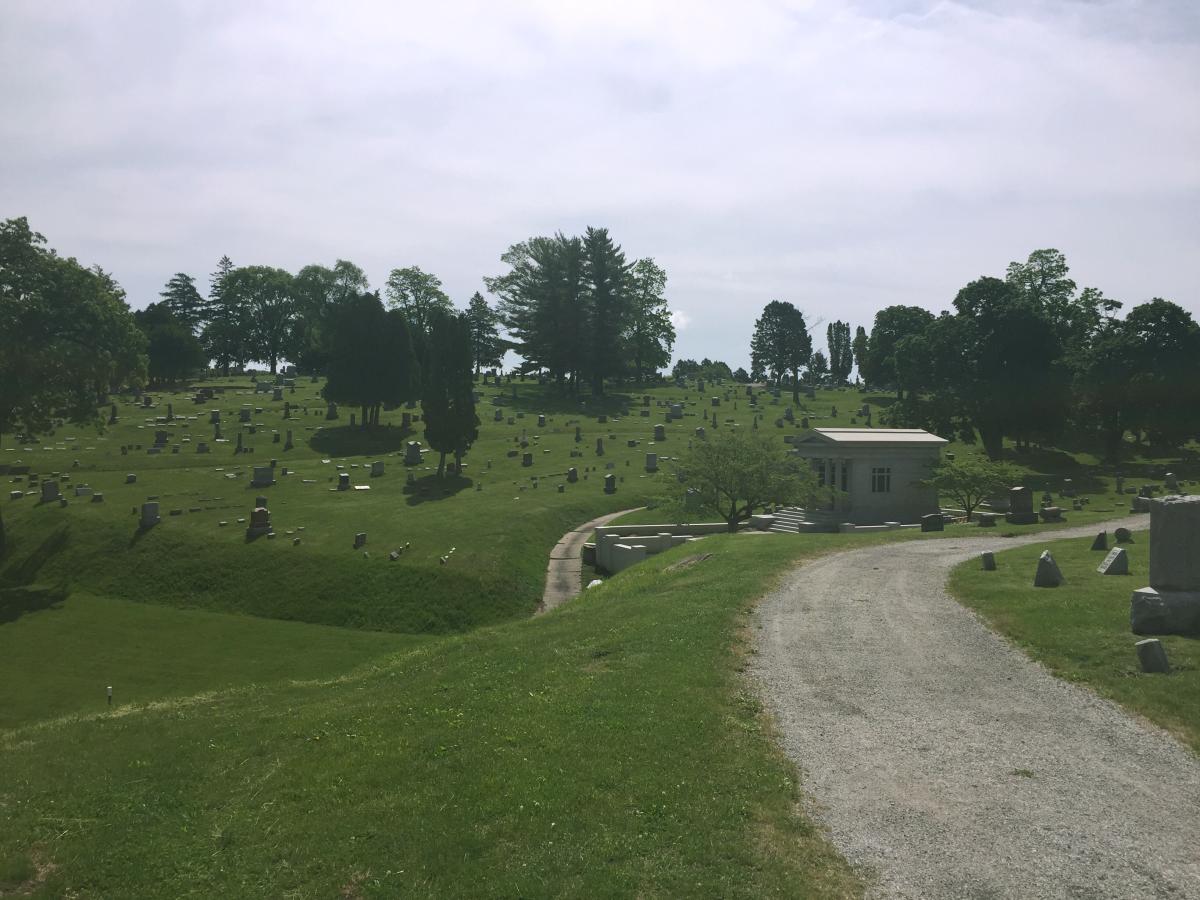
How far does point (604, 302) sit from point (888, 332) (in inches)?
1430

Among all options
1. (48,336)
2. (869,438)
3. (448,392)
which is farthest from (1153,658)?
(48,336)

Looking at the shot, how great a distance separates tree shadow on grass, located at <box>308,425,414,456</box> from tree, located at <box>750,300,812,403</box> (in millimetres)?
68123

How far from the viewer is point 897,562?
89.7 ft

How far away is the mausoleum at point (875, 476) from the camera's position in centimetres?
4578

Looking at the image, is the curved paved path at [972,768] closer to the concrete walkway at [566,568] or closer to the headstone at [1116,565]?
the headstone at [1116,565]

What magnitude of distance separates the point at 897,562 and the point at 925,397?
45833mm

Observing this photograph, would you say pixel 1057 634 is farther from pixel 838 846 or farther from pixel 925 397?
pixel 925 397

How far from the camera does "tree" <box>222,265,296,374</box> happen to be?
124m

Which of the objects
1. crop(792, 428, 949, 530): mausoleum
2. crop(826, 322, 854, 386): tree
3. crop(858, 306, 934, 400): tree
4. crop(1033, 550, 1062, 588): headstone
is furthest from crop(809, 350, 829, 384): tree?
crop(1033, 550, 1062, 588): headstone

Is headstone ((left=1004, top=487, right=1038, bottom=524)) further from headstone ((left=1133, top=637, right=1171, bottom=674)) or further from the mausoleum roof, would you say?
headstone ((left=1133, top=637, right=1171, bottom=674))

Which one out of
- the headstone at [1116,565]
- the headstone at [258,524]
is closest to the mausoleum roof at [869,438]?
the headstone at [1116,565]

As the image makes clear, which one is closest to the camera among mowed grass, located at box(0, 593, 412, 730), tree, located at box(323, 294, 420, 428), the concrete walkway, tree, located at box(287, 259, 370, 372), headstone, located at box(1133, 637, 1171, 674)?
headstone, located at box(1133, 637, 1171, 674)

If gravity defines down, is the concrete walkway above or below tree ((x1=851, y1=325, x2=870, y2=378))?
below

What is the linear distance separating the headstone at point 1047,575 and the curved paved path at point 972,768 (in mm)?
3939
